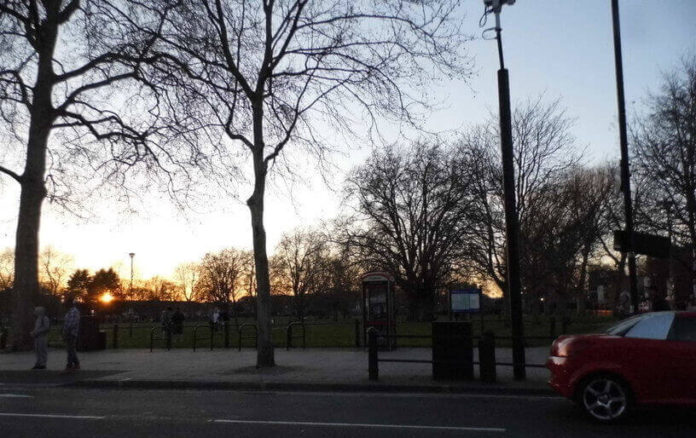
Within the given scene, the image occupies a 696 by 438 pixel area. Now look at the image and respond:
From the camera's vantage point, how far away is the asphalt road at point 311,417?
852 centimetres

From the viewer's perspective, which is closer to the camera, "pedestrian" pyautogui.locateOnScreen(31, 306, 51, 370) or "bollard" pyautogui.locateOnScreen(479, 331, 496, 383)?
"bollard" pyautogui.locateOnScreen(479, 331, 496, 383)

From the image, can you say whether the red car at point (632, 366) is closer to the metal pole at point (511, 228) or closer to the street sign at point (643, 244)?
the metal pole at point (511, 228)

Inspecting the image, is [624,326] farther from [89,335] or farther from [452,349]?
[89,335]

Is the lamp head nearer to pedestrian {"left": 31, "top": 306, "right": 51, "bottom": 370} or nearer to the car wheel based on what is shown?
the car wheel

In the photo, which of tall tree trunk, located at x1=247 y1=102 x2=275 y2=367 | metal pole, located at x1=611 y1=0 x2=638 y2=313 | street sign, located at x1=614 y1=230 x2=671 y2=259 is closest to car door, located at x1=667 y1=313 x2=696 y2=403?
street sign, located at x1=614 y1=230 x2=671 y2=259

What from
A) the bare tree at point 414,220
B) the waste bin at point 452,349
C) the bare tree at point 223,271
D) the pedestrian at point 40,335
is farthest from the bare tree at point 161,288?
the waste bin at point 452,349

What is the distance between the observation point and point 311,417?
979cm

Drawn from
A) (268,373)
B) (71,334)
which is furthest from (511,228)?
(71,334)

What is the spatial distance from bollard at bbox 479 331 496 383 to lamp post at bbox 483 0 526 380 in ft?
1.62

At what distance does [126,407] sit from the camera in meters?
11.1

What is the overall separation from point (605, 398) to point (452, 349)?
15.3 ft

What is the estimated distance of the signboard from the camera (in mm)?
25062

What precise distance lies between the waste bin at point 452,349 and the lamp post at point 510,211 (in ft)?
3.03

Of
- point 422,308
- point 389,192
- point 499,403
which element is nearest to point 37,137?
point 499,403
